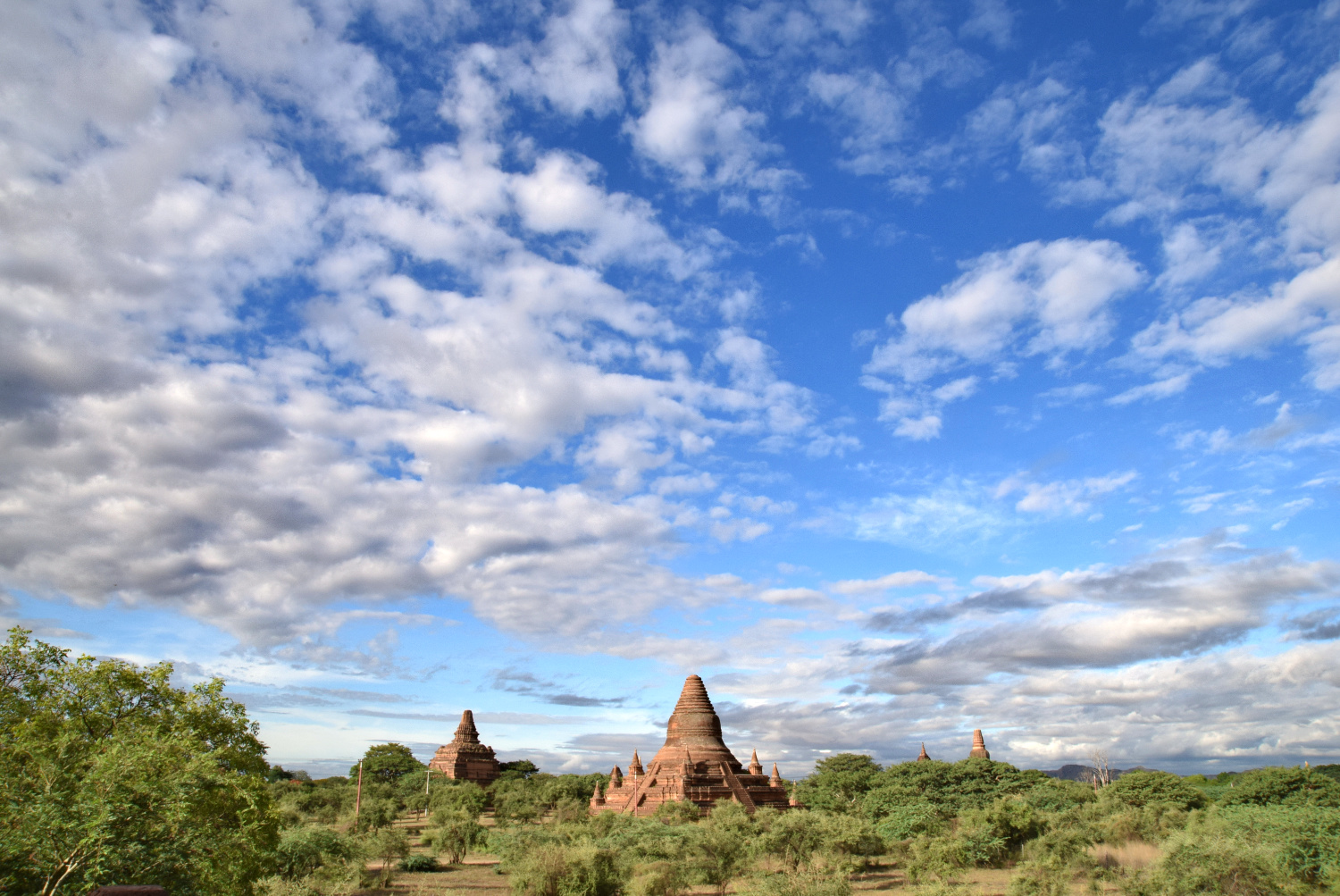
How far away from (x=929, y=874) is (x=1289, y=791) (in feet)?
130

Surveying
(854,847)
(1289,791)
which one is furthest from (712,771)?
(1289,791)

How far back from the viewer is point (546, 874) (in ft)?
81.4

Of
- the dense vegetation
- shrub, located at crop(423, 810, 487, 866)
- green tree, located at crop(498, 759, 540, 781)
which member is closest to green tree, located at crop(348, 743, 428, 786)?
green tree, located at crop(498, 759, 540, 781)

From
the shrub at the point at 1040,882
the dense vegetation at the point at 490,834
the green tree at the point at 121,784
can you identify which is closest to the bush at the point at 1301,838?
the dense vegetation at the point at 490,834

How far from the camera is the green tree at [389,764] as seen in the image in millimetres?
92562

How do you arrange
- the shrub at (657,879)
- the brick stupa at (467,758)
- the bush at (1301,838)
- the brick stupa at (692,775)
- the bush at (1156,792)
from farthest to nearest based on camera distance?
the brick stupa at (467,758) → the bush at (1156,792) → the brick stupa at (692,775) → the shrub at (657,879) → the bush at (1301,838)

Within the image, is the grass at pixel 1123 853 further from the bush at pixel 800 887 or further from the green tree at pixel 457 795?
the green tree at pixel 457 795

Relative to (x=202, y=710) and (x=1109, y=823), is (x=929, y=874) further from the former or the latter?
(x=202, y=710)

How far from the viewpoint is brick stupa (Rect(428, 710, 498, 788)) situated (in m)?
77.2

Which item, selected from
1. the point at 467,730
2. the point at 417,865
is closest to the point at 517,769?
the point at 467,730

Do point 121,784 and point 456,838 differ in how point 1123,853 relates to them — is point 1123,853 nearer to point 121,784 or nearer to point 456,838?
point 456,838

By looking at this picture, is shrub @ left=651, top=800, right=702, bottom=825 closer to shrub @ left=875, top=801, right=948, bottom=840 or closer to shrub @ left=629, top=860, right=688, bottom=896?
shrub @ left=875, top=801, right=948, bottom=840

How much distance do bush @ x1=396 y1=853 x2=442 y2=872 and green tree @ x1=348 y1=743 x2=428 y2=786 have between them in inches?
2331

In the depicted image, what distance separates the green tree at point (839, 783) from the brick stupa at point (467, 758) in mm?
33282
